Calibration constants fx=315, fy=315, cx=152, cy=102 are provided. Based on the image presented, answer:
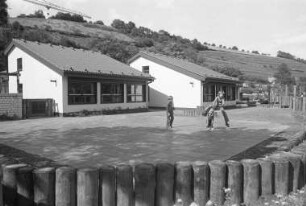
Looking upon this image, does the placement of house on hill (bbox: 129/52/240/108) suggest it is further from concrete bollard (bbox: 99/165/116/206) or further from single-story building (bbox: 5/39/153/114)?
concrete bollard (bbox: 99/165/116/206)

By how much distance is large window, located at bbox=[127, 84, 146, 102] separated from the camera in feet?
85.5

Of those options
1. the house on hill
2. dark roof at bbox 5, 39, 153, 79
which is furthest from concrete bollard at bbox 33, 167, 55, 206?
the house on hill

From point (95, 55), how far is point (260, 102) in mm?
22214

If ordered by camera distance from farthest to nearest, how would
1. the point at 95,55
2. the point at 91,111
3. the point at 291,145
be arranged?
the point at 95,55, the point at 91,111, the point at 291,145

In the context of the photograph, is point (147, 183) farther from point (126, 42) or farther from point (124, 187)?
point (126, 42)

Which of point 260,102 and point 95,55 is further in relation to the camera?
point 260,102

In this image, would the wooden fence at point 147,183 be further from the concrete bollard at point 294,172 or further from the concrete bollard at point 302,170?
the concrete bollard at point 302,170

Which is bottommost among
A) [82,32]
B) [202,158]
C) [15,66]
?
[202,158]

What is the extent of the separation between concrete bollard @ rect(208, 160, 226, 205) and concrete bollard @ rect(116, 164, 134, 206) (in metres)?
1.13

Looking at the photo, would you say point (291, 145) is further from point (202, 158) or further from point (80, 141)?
point (80, 141)

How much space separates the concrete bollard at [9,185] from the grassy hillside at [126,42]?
1575 inches

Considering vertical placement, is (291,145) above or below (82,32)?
below

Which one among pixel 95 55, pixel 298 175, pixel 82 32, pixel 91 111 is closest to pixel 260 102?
pixel 95 55

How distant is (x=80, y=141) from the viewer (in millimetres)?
9781
